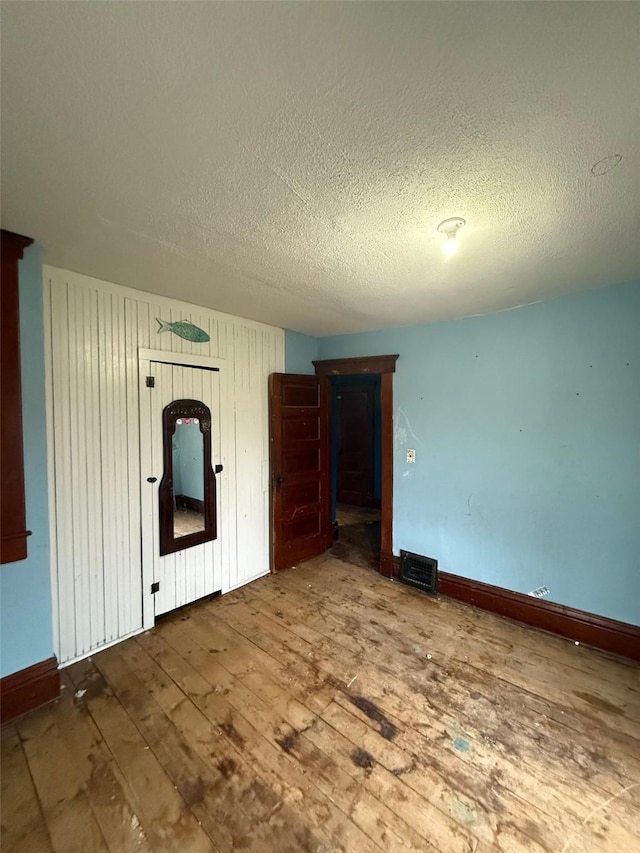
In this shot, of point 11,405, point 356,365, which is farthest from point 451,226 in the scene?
point 11,405

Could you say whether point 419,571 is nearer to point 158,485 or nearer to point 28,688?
point 158,485

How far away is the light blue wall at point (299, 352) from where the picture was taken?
12.1 ft

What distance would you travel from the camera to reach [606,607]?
2.38 m

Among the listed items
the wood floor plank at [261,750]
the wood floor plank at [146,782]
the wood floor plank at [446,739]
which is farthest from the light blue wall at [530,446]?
the wood floor plank at [146,782]

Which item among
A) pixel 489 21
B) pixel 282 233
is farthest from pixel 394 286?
pixel 489 21

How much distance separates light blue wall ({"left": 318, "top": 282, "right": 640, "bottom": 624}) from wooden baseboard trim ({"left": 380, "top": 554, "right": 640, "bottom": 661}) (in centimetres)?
7

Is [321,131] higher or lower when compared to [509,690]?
higher

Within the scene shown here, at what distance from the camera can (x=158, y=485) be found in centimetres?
261

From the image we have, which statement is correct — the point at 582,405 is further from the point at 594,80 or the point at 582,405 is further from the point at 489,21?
the point at 489,21

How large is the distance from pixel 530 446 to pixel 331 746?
2439 mm

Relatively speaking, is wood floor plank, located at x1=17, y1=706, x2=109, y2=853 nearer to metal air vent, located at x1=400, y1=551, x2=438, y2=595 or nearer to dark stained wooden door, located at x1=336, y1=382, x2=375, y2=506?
metal air vent, located at x1=400, y1=551, x2=438, y2=595

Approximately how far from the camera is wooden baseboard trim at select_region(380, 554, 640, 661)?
7.58ft

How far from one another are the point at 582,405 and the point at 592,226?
1376 mm

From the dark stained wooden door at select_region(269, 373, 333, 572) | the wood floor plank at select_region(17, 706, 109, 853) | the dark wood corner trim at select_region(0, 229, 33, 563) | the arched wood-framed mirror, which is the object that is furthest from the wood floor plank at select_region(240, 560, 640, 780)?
the dark wood corner trim at select_region(0, 229, 33, 563)
